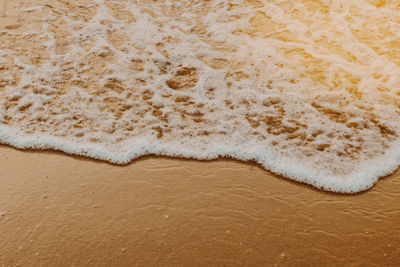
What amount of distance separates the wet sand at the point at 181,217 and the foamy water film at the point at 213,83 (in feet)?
0.74

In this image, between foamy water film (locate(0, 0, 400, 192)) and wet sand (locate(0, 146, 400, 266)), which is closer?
wet sand (locate(0, 146, 400, 266))

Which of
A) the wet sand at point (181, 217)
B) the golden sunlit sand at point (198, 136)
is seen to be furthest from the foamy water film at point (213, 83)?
the wet sand at point (181, 217)

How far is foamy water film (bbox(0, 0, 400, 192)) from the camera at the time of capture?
3.35 meters

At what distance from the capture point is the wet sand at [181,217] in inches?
92.7

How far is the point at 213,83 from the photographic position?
4.28m

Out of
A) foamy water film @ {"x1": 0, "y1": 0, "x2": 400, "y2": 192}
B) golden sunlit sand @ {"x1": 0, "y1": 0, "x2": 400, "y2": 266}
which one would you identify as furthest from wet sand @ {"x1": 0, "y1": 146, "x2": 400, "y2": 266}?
foamy water film @ {"x1": 0, "y1": 0, "x2": 400, "y2": 192}

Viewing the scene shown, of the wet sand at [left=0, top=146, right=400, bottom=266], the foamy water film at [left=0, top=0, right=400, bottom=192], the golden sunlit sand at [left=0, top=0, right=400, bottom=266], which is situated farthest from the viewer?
the foamy water film at [left=0, top=0, right=400, bottom=192]

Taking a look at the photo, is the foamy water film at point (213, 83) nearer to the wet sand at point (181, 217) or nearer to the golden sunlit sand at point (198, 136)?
the golden sunlit sand at point (198, 136)

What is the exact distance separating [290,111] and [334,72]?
1162 millimetres

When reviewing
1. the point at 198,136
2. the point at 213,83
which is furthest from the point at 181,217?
the point at 213,83

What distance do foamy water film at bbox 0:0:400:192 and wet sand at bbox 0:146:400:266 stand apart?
0.74 feet

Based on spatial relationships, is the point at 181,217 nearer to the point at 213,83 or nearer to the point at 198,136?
the point at 198,136

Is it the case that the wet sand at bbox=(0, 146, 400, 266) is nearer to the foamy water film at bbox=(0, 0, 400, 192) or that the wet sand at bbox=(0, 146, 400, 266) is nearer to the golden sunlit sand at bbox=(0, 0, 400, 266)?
the golden sunlit sand at bbox=(0, 0, 400, 266)

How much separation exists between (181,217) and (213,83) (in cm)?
212
